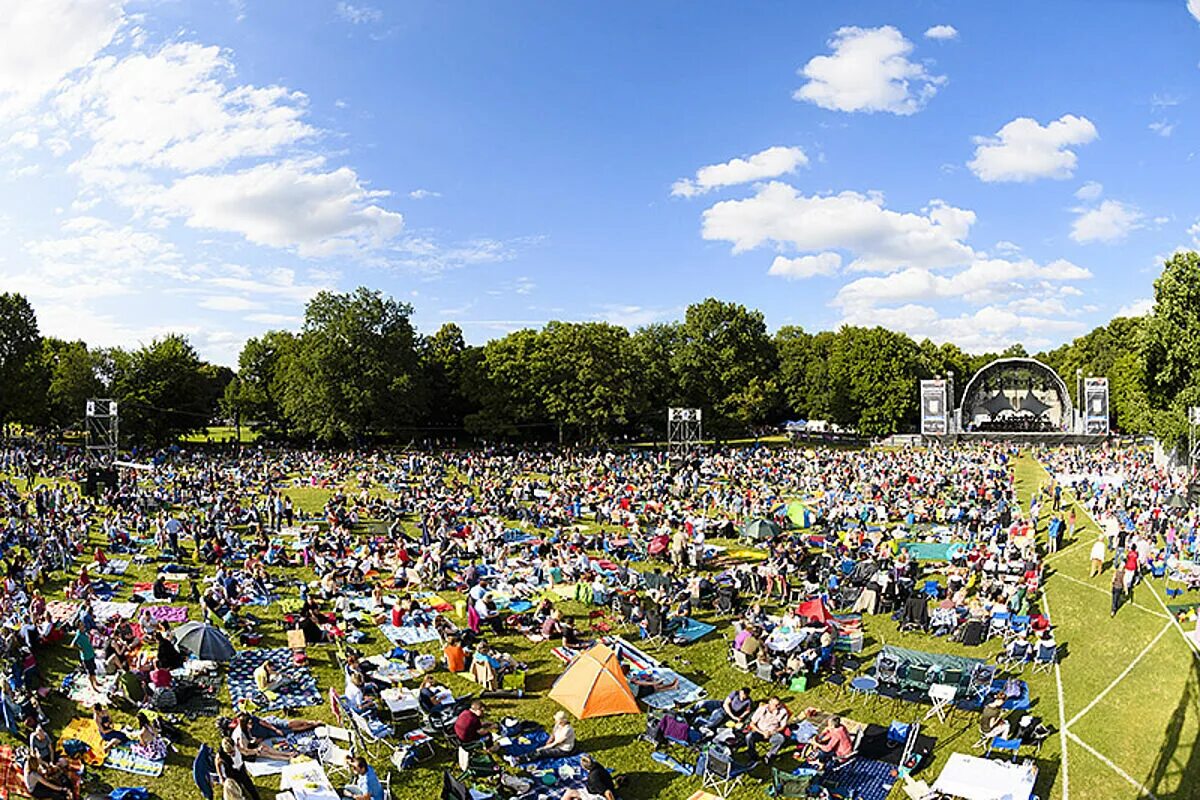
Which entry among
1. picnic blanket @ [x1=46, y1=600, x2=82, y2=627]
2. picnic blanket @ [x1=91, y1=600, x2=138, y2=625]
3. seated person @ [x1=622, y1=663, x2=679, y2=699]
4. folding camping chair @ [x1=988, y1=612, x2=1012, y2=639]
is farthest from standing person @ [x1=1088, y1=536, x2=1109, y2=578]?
picnic blanket @ [x1=46, y1=600, x2=82, y2=627]

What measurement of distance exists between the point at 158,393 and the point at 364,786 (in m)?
55.7

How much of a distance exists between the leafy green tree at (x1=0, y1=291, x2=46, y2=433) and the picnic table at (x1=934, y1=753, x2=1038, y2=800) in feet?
200

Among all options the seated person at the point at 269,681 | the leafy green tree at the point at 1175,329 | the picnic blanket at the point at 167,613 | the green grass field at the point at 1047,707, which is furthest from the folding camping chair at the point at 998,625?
the leafy green tree at the point at 1175,329

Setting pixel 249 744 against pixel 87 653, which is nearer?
pixel 249 744

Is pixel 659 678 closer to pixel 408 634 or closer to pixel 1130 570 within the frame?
pixel 408 634

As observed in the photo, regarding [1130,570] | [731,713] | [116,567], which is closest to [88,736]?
[731,713]

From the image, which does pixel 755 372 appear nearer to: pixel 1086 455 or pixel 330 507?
pixel 1086 455

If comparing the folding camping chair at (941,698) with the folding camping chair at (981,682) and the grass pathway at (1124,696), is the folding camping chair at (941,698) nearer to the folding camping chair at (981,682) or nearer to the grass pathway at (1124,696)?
the folding camping chair at (981,682)

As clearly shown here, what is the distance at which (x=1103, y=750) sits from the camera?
10945mm

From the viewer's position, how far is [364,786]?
9.22 m

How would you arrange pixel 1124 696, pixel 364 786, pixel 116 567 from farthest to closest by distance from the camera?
pixel 116 567 < pixel 1124 696 < pixel 364 786

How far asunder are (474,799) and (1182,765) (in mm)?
9270

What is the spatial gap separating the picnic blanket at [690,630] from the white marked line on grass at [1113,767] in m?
6.46

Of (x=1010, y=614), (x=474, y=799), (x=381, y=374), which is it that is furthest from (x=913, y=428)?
(x=474, y=799)
